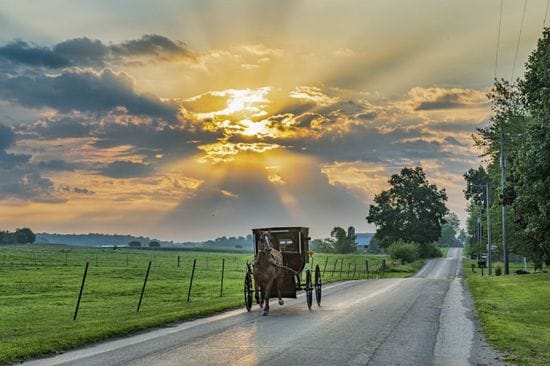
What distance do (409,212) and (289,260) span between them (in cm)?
12151

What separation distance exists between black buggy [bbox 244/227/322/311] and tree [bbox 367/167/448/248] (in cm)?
11807

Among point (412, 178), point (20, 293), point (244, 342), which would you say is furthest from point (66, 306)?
point (412, 178)

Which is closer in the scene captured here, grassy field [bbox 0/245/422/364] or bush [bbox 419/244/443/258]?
grassy field [bbox 0/245/422/364]

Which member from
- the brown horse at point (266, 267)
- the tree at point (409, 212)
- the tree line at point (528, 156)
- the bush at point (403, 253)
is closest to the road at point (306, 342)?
the brown horse at point (266, 267)

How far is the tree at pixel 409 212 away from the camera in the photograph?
460 feet

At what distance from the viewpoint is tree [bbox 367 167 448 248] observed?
14025 cm

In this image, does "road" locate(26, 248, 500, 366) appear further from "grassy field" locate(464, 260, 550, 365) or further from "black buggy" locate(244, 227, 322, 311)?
"black buggy" locate(244, 227, 322, 311)

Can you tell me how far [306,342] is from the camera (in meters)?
14.8

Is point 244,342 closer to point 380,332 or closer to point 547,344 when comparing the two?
point 380,332

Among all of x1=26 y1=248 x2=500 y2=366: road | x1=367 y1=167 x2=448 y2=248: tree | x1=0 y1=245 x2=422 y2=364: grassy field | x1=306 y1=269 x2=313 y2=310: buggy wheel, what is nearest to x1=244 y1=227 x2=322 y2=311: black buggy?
x1=306 y1=269 x2=313 y2=310: buggy wheel

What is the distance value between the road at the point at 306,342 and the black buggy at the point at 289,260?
0.84 meters

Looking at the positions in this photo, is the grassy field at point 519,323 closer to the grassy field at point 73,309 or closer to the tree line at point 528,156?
the tree line at point 528,156

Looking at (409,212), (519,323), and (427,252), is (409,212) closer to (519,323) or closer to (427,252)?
(427,252)

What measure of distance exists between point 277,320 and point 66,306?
16220 millimetres
